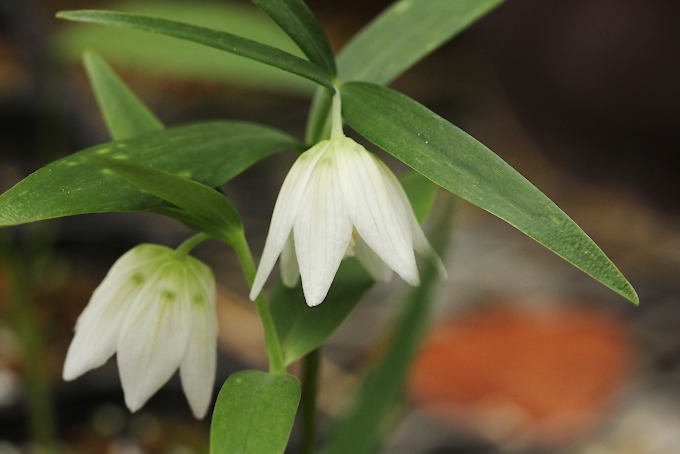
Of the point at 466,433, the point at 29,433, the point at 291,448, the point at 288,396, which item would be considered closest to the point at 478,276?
the point at 466,433

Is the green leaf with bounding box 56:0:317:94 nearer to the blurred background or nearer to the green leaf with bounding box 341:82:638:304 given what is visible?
the blurred background

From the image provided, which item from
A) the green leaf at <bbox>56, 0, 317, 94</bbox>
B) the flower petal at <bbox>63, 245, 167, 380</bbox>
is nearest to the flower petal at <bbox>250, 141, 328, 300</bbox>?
the flower petal at <bbox>63, 245, 167, 380</bbox>

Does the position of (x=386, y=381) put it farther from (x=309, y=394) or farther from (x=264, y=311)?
(x=264, y=311)

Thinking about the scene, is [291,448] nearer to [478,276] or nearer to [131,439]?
[131,439]

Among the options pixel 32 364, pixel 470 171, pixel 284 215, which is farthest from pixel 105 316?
pixel 32 364

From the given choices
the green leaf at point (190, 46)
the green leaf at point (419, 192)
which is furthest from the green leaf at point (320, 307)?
the green leaf at point (190, 46)

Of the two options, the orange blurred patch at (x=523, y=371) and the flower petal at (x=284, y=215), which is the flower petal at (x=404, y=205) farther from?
the orange blurred patch at (x=523, y=371)
